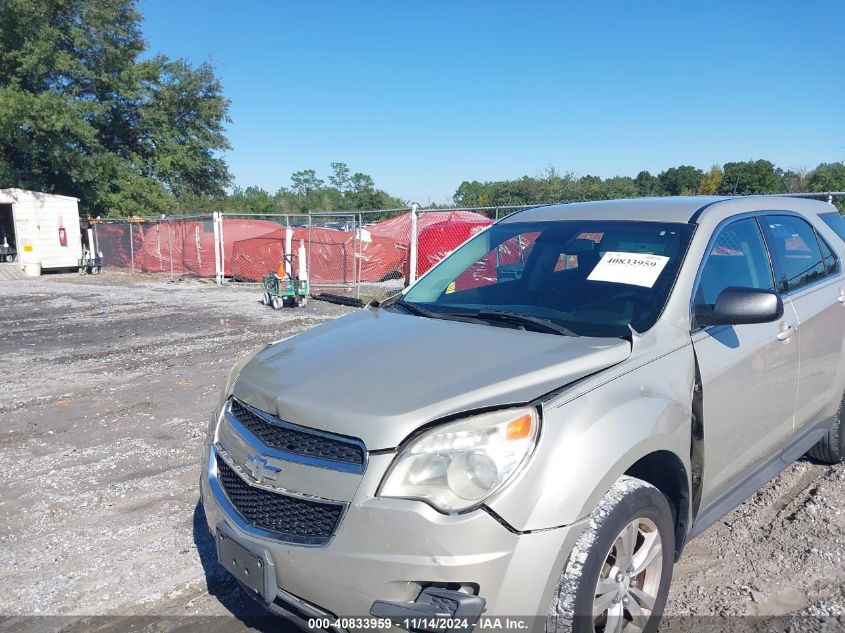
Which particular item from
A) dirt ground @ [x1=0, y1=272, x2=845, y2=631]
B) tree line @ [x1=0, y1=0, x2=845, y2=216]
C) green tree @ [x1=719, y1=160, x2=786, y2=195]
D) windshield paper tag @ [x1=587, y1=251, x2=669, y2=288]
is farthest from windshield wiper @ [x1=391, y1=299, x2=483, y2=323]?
tree line @ [x1=0, y1=0, x2=845, y2=216]

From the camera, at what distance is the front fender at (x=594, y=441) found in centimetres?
201

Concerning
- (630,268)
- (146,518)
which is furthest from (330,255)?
(630,268)

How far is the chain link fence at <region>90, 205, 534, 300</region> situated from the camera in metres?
14.9

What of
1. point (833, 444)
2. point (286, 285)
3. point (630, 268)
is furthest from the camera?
point (286, 285)

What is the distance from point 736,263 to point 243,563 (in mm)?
2792

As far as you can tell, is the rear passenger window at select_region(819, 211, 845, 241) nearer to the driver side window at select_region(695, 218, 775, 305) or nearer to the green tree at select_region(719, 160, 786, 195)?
the driver side window at select_region(695, 218, 775, 305)

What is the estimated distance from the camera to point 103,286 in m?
19.9

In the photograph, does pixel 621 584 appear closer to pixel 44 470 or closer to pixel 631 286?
pixel 631 286

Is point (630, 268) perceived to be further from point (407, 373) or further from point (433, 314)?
point (407, 373)

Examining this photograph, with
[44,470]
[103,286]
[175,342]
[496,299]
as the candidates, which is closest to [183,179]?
[103,286]

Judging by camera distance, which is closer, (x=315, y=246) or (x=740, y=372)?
(x=740, y=372)

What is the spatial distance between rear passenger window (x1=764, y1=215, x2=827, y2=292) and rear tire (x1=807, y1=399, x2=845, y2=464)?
0.97 m

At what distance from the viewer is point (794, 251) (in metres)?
3.78

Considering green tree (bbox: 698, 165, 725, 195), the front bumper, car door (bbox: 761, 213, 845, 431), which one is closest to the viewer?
the front bumper
